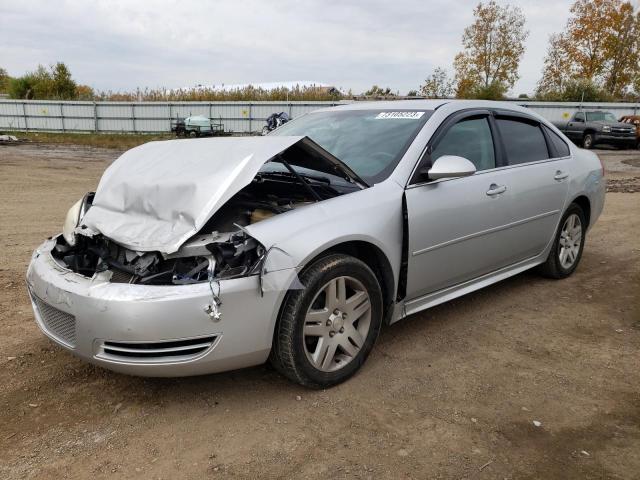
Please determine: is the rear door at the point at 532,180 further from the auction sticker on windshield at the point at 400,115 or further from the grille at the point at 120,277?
the grille at the point at 120,277

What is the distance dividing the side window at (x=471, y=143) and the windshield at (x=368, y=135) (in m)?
0.21

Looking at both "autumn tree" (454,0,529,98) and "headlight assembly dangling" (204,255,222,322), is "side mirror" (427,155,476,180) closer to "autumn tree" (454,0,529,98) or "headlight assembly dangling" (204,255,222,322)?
"headlight assembly dangling" (204,255,222,322)

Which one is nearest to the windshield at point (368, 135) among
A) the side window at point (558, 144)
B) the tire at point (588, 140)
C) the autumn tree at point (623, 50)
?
the side window at point (558, 144)

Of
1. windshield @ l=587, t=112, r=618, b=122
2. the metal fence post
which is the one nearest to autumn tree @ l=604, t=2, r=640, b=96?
windshield @ l=587, t=112, r=618, b=122

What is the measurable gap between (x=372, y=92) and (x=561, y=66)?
1406 centimetres

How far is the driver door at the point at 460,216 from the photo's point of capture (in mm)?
3287

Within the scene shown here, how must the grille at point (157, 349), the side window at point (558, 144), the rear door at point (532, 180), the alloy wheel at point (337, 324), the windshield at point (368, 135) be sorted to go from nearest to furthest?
the grille at point (157, 349), the alloy wheel at point (337, 324), the windshield at point (368, 135), the rear door at point (532, 180), the side window at point (558, 144)

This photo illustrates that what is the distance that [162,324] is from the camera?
2383 millimetres

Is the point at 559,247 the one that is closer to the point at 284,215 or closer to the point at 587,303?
the point at 587,303

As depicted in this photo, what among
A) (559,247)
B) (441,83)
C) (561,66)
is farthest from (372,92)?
(559,247)

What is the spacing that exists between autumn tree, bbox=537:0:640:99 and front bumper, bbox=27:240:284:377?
119ft

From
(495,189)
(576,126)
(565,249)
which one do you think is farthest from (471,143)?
(576,126)

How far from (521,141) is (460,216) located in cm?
125

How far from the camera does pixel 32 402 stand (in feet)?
9.09
